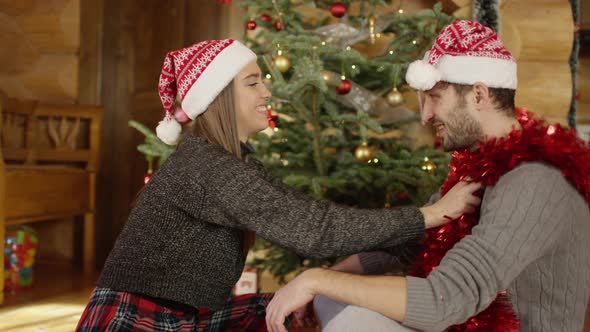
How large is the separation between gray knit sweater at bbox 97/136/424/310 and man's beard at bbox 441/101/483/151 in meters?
0.24

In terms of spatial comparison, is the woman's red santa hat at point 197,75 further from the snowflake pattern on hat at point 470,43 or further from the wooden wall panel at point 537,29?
the wooden wall panel at point 537,29

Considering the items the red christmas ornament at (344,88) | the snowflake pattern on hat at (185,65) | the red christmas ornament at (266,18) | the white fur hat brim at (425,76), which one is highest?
the red christmas ornament at (266,18)

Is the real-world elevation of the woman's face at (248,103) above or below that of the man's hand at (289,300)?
above

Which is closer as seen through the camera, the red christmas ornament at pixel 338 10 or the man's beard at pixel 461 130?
the man's beard at pixel 461 130

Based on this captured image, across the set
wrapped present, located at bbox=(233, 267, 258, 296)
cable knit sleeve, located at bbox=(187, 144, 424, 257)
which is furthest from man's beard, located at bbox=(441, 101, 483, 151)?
wrapped present, located at bbox=(233, 267, 258, 296)

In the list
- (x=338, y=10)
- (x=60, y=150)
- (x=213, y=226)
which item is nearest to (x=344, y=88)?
(x=338, y=10)

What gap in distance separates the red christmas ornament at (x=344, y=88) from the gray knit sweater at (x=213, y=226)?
1.35 meters

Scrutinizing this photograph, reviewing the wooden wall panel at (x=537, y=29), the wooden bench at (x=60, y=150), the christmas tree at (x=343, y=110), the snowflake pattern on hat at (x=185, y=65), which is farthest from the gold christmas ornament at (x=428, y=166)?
the wooden bench at (x=60, y=150)

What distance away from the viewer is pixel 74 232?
4.70 metres

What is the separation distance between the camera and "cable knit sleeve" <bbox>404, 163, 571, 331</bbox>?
3.83ft

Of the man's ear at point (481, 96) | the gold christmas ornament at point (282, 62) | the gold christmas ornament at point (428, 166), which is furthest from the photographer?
the gold christmas ornament at point (428, 166)

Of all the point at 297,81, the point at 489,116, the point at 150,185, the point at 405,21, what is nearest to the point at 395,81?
the point at 405,21

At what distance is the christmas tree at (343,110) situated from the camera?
2.80 m

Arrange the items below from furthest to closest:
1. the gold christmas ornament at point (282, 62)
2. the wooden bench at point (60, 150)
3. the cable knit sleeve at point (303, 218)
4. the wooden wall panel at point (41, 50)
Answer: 1. the wooden wall panel at point (41, 50)
2. the wooden bench at point (60, 150)
3. the gold christmas ornament at point (282, 62)
4. the cable knit sleeve at point (303, 218)
